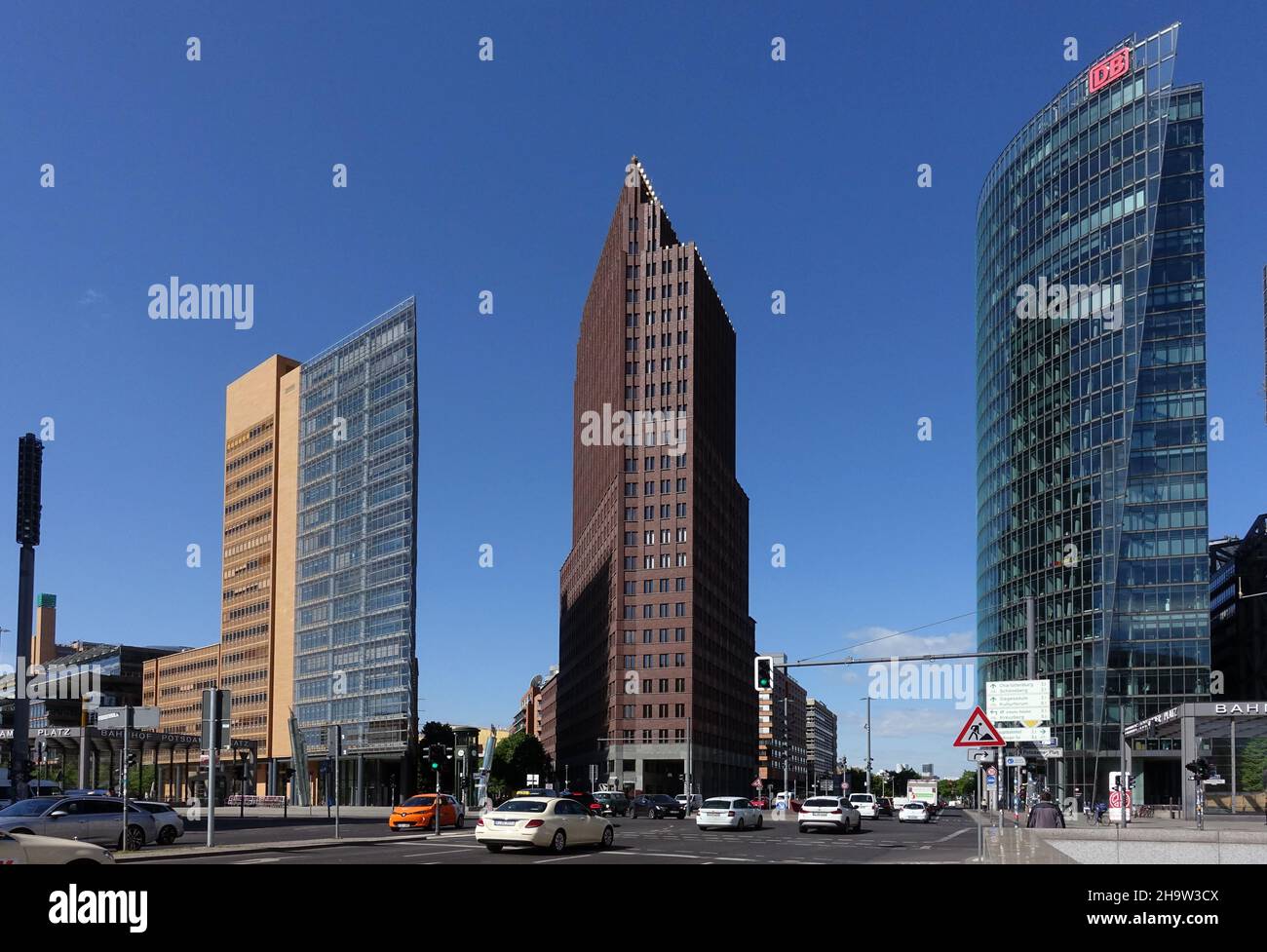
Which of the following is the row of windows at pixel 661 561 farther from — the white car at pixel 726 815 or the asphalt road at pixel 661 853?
the asphalt road at pixel 661 853

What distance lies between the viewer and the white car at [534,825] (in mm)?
28484

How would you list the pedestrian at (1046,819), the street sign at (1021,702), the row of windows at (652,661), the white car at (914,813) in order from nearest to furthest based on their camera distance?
the pedestrian at (1046,819)
the street sign at (1021,702)
the white car at (914,813)
the row of windows at (652,661)

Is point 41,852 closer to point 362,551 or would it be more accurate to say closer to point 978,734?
point 978,734

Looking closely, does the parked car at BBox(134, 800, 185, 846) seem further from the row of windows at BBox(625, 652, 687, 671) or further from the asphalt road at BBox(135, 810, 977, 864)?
the row of windows at BBox(625, 652, 687, 671)

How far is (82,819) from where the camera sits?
104 ft

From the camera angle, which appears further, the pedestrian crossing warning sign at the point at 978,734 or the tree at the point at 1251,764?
the tree at the point at 1251,764

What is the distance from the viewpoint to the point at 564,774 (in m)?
194

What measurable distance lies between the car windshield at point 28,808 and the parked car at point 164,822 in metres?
2.87

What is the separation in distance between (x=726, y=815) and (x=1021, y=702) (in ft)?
41.1

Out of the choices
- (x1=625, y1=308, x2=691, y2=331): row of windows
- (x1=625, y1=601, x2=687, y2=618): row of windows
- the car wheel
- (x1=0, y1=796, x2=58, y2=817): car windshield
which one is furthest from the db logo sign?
(x1=0, y1=796, x2=58, y2=817): car windshield

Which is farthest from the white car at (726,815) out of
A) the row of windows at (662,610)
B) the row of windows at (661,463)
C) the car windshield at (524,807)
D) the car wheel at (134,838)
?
the row of windows at (661,463)
